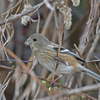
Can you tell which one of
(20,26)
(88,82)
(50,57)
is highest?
(20,26)

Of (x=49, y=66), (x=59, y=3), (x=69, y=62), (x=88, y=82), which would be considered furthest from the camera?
(x=88, y=82)

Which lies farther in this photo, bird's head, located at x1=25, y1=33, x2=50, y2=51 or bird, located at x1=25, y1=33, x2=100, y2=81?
bird's head, located at x1=25, y1=33, x2=50, y2=51

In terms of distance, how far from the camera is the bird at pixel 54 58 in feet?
8.47

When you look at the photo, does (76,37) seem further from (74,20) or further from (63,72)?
(63,72)

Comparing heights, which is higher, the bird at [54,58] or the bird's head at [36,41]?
the bird's head at [36,41]

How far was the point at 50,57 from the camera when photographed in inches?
102

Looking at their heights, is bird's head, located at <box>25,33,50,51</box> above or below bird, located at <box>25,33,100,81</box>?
above

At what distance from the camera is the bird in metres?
2.58

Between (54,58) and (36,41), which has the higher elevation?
(36,41)

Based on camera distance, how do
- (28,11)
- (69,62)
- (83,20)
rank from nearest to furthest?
(28,11)
(69,62)
(83,20)

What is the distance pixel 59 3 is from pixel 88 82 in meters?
2.38

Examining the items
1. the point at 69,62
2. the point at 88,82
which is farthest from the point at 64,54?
the point at 88,82

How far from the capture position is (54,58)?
8.44 ft

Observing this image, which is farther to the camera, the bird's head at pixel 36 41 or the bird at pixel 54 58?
the bird's head at pixel 36 41
